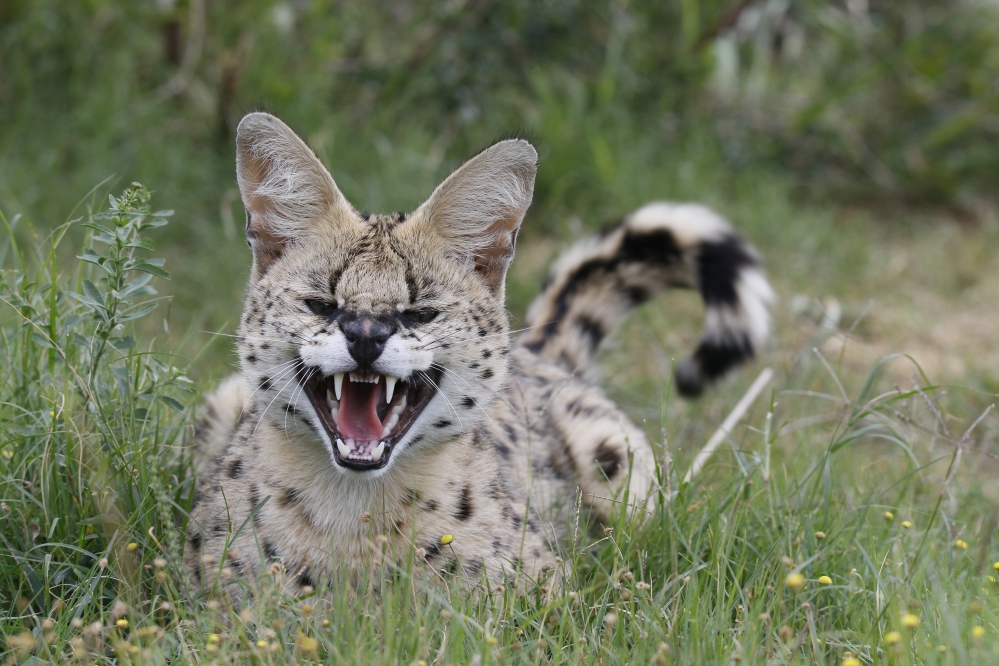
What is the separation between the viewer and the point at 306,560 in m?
2.73

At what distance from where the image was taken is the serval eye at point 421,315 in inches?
109

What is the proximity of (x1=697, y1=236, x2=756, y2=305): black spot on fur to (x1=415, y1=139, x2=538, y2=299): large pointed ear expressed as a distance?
1364 millimetres

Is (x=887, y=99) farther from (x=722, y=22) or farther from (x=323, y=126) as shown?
(x=323, y=126)

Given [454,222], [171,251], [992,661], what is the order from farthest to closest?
[171,251] → [454,222] → [992,661]

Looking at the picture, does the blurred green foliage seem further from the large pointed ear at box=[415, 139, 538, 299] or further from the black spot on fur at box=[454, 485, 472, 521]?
the black spot on fur at box=[454, 485, 472, 521]

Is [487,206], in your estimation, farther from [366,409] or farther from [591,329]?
[591,329]

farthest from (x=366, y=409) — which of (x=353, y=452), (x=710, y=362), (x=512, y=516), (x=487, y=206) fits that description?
(x=710, y=362)

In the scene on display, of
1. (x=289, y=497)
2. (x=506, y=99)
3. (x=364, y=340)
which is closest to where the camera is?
(x=364, y=340)

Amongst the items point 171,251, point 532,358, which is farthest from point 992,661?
point 171,251

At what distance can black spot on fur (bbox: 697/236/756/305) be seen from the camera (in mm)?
4113

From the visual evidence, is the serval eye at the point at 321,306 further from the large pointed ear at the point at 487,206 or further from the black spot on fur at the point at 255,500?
the black spot on fur at the point at 255,500

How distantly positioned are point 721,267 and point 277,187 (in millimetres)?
A: 2000

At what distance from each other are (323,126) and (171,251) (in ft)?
4.32

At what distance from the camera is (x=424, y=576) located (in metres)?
2.71
